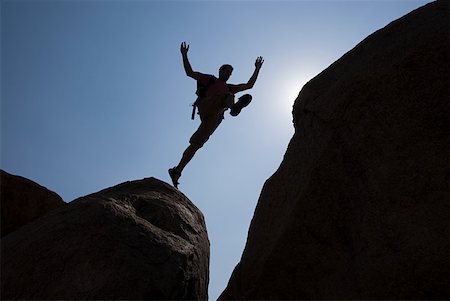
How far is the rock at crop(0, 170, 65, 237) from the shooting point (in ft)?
23.3

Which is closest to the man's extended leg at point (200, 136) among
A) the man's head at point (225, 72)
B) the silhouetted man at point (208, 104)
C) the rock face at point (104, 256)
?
the silhouetted man at point (208, 104)

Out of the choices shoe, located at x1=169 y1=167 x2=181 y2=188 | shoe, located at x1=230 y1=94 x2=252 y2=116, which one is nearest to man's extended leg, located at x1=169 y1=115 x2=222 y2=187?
shoe, located at x1=169 y1=167 x2=181 y2=188

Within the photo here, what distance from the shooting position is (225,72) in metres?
10.2

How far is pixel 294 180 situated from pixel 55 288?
287 centimetres

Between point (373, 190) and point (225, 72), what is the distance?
5732 mm

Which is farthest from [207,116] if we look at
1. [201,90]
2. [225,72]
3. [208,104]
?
[225,72]

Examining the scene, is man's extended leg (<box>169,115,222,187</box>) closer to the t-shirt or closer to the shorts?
the shorts

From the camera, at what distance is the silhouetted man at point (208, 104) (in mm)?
9594

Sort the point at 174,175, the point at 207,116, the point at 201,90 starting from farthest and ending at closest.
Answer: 1. the point at 201,90
2. the point at 207,116
3. the point at 174,175

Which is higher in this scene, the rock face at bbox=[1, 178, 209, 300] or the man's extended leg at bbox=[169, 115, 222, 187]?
the man's extended leg at bbox=[169, 115, 222, 187]

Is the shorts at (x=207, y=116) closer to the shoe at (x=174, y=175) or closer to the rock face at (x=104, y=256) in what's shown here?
the shoe at (x=174, y=175)

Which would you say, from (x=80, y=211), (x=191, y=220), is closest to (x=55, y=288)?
(x=80, y=211)

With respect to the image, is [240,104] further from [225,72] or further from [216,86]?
[225,72]

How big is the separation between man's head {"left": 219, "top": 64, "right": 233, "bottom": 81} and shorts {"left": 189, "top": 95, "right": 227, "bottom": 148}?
660 mm
